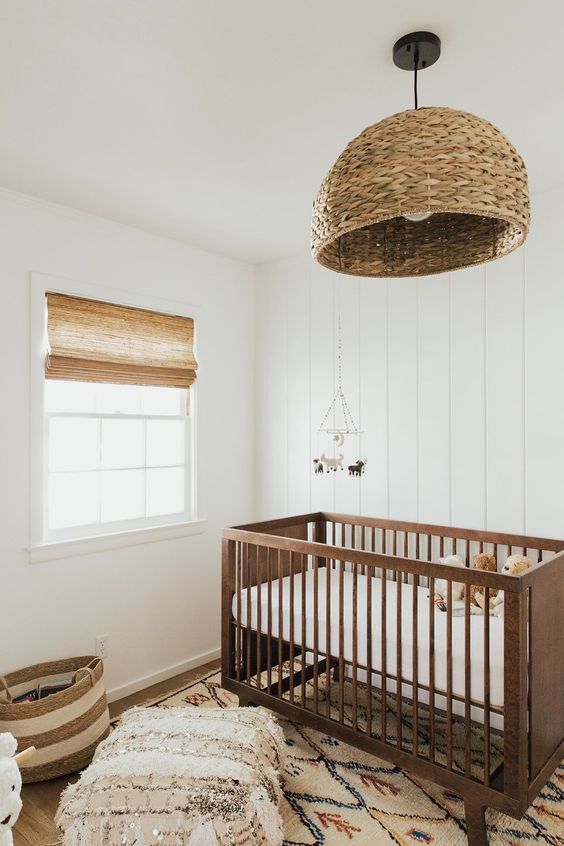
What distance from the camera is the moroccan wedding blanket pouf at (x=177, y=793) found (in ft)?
5.52

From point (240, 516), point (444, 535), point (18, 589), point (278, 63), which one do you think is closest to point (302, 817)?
point (444, 535)

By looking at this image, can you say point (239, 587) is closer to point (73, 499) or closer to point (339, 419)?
point (73, 499)

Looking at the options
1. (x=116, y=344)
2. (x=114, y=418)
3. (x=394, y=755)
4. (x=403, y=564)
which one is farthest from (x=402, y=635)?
(x=116, y=344)

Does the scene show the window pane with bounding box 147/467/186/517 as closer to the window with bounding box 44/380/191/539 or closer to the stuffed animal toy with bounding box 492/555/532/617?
the window with bounding box 44/380/191/539

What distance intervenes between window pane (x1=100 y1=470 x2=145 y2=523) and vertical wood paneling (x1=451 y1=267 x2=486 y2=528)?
1.70 m

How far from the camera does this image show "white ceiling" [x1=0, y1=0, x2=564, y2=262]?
153 cm

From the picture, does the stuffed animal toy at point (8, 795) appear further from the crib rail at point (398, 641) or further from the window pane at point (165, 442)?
the window pane at point (165, 442)

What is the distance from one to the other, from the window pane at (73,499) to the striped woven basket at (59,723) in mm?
732

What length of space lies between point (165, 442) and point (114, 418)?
373mm

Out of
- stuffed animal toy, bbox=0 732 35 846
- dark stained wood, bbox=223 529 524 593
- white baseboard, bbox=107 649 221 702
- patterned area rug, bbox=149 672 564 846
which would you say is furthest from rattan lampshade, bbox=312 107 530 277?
white baseboard, bbox=107 649 221 702

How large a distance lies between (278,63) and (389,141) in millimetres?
712

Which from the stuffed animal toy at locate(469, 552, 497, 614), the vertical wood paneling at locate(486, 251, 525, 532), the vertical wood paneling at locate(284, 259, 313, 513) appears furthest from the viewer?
the vertical wood paneling at locate(284, 259, 313, 513)

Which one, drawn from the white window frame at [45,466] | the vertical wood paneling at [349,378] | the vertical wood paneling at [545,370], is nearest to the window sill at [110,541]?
the white window frame at [45,466]

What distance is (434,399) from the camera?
300cm
